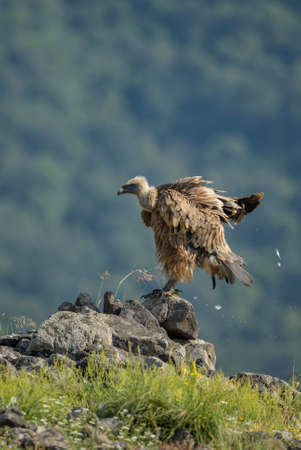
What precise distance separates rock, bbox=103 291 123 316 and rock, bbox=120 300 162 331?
130mm

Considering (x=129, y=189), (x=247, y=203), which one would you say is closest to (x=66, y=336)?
(x=129, y=189)

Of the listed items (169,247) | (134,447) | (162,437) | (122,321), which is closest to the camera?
(134,447)

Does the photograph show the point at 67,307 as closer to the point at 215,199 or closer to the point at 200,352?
the point at 200,352

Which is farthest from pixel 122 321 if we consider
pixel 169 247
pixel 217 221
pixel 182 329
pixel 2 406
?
pixel 2 406

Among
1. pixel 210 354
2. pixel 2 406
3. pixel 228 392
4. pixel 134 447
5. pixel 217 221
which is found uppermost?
pixel 217 221

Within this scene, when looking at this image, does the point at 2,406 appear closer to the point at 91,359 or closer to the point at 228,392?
the point at 91,359

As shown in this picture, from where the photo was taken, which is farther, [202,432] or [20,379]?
[20,379]

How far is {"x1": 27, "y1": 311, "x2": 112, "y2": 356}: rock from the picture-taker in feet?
25.2

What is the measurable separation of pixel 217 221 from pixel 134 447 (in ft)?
23.2

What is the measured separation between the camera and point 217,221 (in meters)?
11.2

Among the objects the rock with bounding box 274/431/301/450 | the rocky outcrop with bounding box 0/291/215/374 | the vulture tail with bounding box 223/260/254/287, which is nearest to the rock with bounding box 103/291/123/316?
the rocky outcrop with bounding box 0/291/215/374

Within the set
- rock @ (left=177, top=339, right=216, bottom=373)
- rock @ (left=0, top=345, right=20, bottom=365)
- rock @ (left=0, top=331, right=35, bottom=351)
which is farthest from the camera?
rock @ (left=177, top=339, right=216, bottom=373)

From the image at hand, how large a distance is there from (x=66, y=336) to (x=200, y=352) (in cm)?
299

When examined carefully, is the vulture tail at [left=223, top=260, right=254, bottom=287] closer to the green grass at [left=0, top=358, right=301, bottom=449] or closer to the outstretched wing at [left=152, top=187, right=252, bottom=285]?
the outstretched wing at [left=152, top=187, right=252, bottom=285]
